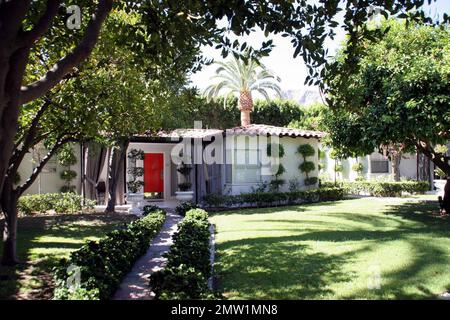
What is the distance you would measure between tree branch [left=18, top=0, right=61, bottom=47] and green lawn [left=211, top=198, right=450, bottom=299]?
171 inches

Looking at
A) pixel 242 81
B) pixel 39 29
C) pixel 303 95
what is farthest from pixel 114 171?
pixel 303 95

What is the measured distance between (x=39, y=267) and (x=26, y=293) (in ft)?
5.86

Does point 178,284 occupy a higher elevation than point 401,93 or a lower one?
lower

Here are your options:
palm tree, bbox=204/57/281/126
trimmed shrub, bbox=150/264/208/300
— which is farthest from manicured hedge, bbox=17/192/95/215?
palm tree, bbox=204/57/281/126

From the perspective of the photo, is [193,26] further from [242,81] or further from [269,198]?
[242,81]

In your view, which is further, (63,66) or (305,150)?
(305,150)

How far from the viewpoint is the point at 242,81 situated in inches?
1270

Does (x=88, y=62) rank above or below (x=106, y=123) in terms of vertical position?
above

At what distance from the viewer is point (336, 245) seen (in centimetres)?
975

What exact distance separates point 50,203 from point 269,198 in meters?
9.73

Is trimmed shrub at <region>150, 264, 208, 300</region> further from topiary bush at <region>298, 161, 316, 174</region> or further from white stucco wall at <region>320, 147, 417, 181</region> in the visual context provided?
white stucco wall at <region>320, 147, 417, 181</region>

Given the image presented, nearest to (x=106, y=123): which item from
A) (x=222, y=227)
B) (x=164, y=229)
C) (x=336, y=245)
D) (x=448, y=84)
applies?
(x=164, y=229)

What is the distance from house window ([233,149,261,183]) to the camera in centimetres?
2089

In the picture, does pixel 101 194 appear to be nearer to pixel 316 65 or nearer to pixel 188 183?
pixel 188 183
